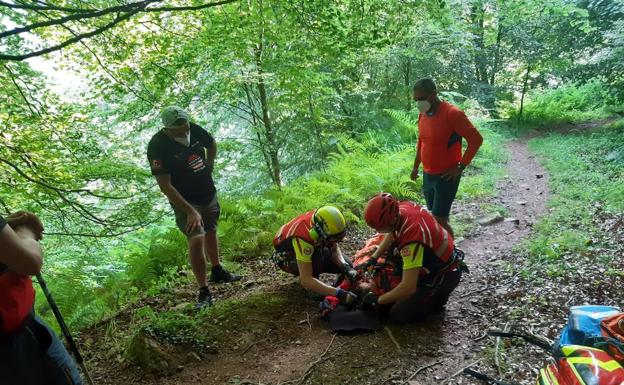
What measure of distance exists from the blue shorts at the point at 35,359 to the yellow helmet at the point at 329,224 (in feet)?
7.54

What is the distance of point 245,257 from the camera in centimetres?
608

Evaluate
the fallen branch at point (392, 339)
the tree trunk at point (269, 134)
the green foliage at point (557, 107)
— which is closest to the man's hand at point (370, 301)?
the fallen branch at point (392, 339)

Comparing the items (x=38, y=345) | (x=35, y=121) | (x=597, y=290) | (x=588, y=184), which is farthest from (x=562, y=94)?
(x=38, y=345)

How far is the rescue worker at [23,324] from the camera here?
179cm

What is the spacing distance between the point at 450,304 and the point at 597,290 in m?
1.42

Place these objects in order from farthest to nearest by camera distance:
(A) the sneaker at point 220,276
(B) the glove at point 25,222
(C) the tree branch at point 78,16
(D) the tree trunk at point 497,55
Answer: (D) the tree trunk at point 497,55, (A) the sneaker at point 220,276, (C) the tree branch at point 78,16, (B) the glove at point 25,222

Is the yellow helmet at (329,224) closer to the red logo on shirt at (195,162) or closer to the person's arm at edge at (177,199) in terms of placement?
the person's arm at edge at (177,199)

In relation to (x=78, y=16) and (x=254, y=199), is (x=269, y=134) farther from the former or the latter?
(x=78, y=16)

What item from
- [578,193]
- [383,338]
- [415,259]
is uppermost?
[415,259]

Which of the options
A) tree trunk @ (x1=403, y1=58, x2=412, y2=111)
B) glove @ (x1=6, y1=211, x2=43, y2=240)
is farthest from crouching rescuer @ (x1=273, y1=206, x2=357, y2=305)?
tree trunk @ (x1=403, y1=58, x2=412, y2=111)

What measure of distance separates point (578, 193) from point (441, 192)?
4.44 meters

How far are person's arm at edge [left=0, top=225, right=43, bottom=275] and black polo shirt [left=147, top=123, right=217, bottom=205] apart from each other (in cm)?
242

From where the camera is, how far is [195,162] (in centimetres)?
459

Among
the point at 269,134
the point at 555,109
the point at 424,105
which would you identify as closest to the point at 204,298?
the point at 424,105
